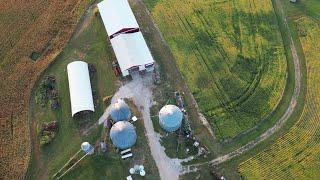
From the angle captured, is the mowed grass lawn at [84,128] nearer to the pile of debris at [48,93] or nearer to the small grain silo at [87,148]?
the pile of debris at [48,93]

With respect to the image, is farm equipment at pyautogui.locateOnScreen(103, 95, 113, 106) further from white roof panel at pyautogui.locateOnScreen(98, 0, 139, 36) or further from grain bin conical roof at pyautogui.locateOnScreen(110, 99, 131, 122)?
white roof panel at pyautogui.locateOnScreen(98, 0, 139, 36)

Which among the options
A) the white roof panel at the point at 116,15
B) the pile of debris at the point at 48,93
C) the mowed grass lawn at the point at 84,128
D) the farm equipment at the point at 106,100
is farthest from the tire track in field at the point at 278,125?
the white roof panel at the point at 116,15

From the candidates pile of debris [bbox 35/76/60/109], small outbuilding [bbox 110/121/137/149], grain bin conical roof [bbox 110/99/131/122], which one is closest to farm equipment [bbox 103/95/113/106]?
grain bin conical roof [bbox 110/99/131/122]

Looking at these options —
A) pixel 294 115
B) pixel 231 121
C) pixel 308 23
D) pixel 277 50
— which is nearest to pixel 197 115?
pixel 231 121

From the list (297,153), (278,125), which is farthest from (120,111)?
(297,153)

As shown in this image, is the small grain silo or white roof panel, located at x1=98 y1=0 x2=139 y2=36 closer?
the small grain silo

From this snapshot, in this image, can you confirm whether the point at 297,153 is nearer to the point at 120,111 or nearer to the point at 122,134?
the point at 122,134

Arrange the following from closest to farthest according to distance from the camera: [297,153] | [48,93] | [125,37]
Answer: [297,153] < [48,93] < [125,37]
